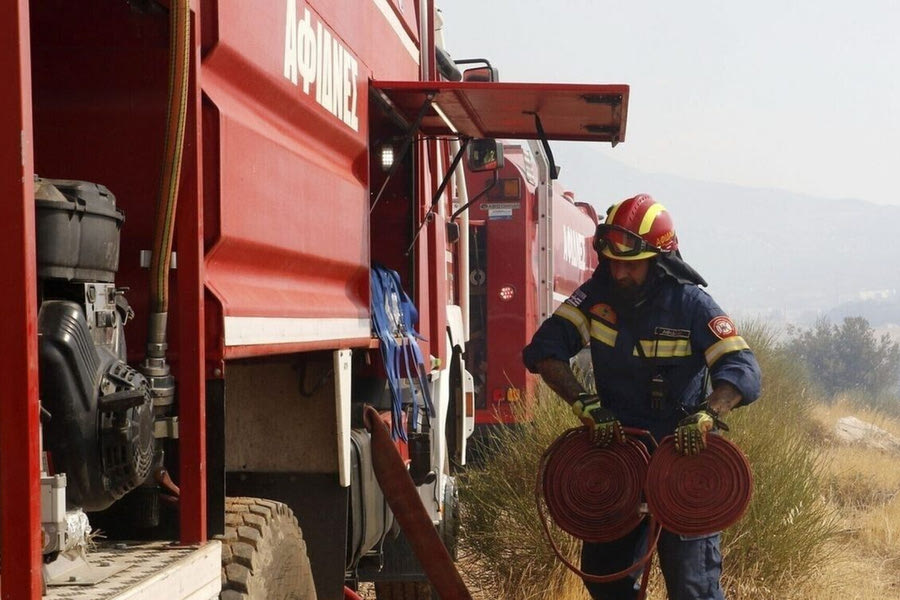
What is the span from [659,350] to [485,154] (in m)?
1.31

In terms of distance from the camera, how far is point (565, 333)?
5062 mm

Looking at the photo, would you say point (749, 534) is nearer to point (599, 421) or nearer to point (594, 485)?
point (594, 485)

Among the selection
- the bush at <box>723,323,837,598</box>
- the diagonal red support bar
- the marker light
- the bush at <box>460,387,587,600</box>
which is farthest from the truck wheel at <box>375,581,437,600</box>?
the diagonal red support bar

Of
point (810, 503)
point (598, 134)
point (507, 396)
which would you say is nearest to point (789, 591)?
point (810, 503)

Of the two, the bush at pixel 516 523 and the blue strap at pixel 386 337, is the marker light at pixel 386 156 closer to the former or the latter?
the blue strap at pixel 386 337

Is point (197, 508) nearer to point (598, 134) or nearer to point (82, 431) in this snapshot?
point (82, 431)

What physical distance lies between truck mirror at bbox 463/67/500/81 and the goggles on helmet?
2.05 m

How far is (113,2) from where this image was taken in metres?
2.73

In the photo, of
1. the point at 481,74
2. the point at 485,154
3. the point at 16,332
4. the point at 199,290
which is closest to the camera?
the point at 16,332

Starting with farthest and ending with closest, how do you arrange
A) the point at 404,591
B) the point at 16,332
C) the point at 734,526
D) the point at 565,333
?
the point at 734,526 < the point at 404,591 < the point at 565,333 < the point at 16,332

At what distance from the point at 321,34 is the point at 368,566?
251 centimetres

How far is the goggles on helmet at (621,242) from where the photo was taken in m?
4.84

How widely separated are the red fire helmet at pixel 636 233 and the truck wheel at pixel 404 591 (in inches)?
83.0

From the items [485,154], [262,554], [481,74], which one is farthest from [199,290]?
[481,74]
